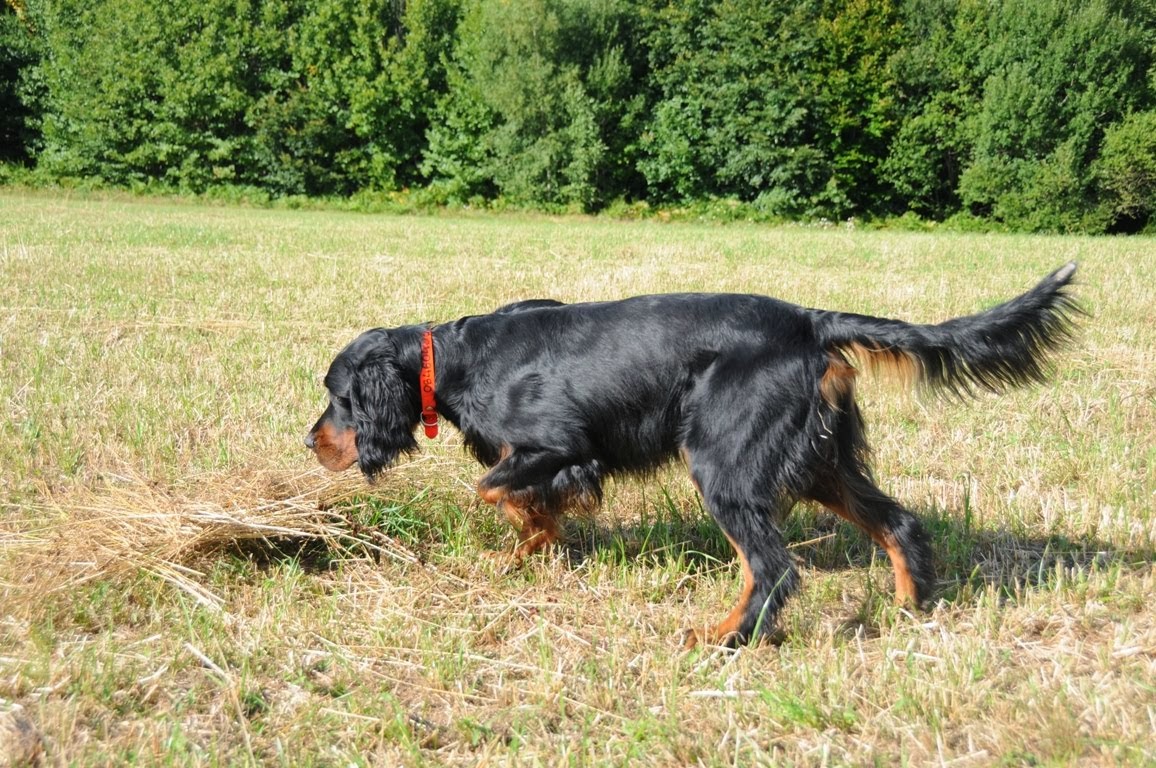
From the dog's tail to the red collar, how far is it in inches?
58.8

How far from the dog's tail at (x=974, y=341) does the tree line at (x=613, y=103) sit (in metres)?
28.1

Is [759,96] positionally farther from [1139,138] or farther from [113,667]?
[113,667]

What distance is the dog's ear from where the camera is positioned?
12.1 ft

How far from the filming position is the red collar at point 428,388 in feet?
11.9

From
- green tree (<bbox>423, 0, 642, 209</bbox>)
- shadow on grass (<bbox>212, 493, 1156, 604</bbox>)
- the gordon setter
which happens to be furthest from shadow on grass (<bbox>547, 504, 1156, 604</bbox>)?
green tree (<bbox>423, 0, 642, 209</bbox>)

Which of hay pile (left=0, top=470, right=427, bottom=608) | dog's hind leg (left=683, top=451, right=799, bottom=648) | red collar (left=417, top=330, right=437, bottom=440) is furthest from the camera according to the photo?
red collar (left=417, top=330, right=437, bottom=440)

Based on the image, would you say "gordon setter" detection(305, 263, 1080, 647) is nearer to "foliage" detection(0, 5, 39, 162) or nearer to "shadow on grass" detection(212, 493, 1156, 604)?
"shadow on grass" detection(212, 493, 1156, 604)

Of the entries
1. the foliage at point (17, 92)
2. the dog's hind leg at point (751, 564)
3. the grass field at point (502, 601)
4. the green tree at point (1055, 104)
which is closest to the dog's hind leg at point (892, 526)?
the grass field at point (502, 601)

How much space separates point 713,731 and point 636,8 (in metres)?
34.0

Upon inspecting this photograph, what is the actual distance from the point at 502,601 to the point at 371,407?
38.5 inches

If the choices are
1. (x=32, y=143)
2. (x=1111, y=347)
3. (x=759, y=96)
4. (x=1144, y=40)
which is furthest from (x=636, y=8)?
(x=1111, y=347)

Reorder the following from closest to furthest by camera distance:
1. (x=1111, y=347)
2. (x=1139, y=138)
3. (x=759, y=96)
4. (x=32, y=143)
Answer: (x=1111, y=347) → (x=1139, y=138) → (x=759, y=96) → (x=32, y=143)

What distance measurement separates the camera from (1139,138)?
27.3 metres

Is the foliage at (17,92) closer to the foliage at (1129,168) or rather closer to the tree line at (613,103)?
the tree line at (613,103)
